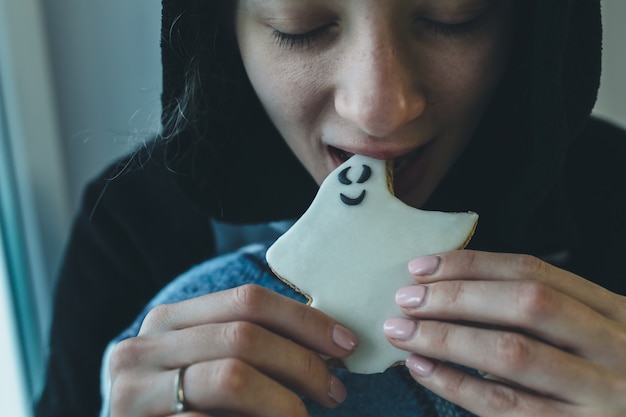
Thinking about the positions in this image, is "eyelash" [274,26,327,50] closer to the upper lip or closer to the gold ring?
the upper lip

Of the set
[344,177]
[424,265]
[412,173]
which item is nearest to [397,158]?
[412,173]

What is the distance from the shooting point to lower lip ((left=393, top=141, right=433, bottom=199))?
0.86m

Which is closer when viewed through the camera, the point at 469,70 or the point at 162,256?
the point at 469,70

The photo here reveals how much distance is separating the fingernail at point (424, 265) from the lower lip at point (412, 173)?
22cm

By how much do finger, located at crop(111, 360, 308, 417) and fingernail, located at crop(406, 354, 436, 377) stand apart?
0.37 ft

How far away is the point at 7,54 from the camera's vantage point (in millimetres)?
1321

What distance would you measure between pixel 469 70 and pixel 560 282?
Answer: 0.88 feet

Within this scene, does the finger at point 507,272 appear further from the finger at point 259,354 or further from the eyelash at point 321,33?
the eyelash at point 321,33

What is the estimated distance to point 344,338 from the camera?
67 cm

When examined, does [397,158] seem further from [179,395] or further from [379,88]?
[179,395]

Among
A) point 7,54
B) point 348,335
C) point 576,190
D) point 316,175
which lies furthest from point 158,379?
point 7,54

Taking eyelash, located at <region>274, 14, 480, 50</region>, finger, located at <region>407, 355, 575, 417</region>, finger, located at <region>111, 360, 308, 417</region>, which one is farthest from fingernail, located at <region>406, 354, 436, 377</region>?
eyelash, located at <region>274, 14, 480, 50</region>

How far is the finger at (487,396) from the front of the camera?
64cm

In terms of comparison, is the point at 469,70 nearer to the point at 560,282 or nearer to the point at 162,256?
the point at 560,282
